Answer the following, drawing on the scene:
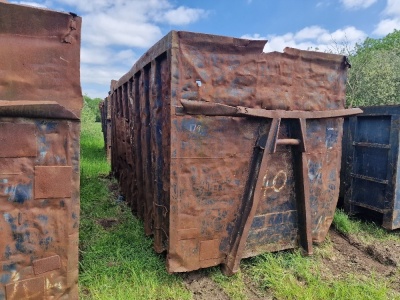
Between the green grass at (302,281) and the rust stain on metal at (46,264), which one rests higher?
the rust stain on metal at (46,264)

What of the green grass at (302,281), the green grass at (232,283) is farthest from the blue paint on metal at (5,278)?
the green grass at (302,281)

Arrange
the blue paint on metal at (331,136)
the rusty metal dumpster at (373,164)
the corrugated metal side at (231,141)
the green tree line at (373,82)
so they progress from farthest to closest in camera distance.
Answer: the green tree line at (373,82), the rusty metal dumpster at (373,164), the blue paint on metal at (331,136), the corrugated metal side at (231,141)

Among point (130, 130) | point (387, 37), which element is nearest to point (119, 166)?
point (130, 130)

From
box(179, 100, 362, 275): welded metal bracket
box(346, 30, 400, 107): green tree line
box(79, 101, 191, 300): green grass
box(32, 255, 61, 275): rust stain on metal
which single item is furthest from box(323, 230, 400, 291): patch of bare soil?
box(346, 30, 400, 107): green tree line

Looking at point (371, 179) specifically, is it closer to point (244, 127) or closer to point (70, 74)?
point (244, 127)

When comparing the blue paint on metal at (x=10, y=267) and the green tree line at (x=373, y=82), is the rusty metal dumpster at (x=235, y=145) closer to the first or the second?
the blue paint on metal at (x=10, y=267)

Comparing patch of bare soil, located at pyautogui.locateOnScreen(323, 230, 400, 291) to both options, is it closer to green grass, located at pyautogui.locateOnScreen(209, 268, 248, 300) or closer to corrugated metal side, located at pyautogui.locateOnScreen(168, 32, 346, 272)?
corrugated metal side, located at pyautogui.locateOnScreen(168, 32, 346, 272)

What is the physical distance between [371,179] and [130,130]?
3.45 meters

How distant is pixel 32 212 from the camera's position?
7.36 feet

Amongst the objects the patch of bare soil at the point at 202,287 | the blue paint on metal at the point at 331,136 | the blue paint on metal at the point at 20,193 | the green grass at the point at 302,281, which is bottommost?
the patch of bare soil at the point at 202,287

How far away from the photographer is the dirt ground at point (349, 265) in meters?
2.97

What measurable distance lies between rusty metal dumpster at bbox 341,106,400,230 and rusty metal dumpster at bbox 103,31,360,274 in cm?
88

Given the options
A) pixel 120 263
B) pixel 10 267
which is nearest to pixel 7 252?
pixel 10 267

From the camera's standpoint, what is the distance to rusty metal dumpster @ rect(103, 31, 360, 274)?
2834 mm
